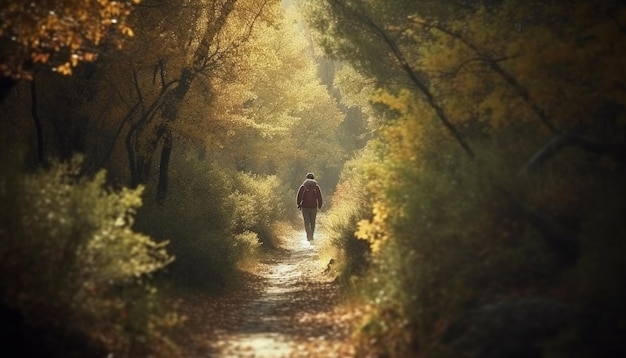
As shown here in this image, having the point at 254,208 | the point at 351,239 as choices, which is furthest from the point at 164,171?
the point at 254,208

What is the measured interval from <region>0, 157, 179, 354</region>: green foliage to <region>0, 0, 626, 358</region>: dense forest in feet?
0.07

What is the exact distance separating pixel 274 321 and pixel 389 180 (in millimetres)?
3221

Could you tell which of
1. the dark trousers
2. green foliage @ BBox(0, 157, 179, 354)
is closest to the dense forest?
green foliage @ BBox(0, 157, 179, 354)

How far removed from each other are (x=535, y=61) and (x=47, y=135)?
11.3 metres

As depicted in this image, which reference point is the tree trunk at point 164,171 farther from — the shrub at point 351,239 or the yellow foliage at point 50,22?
the yellow foliage at point 50,22

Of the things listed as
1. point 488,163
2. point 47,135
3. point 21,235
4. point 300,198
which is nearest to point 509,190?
point 488,163

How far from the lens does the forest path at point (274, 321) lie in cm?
800

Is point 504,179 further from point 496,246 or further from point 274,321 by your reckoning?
point 274,321

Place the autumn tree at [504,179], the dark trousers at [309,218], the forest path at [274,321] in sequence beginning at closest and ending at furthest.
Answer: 1. the autumn tree at [504,179]
2. the forest path at [274,321]
3. the dark trousers at [309,218]

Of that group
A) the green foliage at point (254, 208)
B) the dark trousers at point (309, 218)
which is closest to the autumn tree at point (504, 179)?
the green foliage at point (254, 208)

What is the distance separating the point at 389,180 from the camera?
381 inches

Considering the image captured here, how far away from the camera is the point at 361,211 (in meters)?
14.2

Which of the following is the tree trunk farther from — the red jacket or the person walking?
the red jacket

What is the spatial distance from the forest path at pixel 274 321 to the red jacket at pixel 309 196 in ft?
16.4
